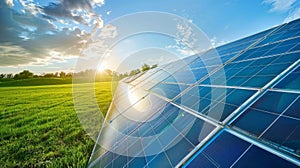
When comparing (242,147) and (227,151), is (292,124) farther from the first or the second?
(227,151)

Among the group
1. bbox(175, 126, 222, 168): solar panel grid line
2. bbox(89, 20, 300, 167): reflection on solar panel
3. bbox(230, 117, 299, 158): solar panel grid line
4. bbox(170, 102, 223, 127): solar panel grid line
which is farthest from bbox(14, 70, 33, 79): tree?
bbox(230, 117, 299, 158): solar panel grid line

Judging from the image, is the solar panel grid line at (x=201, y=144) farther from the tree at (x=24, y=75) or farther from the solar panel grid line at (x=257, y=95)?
the tree at (x=24, y=75)

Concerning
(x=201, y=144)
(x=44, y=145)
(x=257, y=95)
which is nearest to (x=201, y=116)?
(x=201, y=144)

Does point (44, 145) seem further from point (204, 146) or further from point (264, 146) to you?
point (264, 146)

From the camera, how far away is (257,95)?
10.7ft

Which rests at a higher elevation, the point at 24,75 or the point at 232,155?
the point at 24,75

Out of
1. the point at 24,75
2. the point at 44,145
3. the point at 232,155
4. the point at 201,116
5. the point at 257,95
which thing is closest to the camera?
the point at 232,155

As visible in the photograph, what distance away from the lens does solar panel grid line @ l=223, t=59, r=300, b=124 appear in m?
2.88

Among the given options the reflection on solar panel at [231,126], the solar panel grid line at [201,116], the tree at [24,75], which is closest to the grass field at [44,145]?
the reflection on solar panel at [231,126]

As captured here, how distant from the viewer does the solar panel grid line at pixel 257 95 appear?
2.88 m

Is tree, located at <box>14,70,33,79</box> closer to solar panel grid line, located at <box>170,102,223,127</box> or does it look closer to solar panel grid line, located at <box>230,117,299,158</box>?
solar panel grid line, located at <box>170,102,223,127</box>

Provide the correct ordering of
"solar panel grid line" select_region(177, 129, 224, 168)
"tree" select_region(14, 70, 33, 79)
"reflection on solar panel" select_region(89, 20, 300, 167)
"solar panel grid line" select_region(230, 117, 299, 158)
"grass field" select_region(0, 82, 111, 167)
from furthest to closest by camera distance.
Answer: "tree" select_region(14, 70, 33, 79), "grass field" select_region(0, 82, 111, 167), "solar panel grid line" select_region(177, 129, 224, 168), "reflection on solar panel" select_region(89, 20, 300, 167), "solar panel grid line" select_region(230, 117, 299, 158)

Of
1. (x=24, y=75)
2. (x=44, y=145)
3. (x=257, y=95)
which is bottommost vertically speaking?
(x=44, y=145)

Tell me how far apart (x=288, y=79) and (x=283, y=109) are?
1003mm
